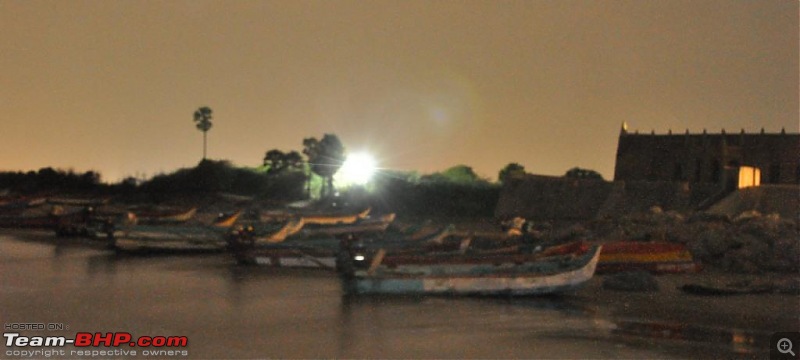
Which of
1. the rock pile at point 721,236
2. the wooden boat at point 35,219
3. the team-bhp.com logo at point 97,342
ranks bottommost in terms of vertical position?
the team-bhp.com logo at point 97,342

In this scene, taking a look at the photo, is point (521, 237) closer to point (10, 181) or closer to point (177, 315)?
point (177, 315)

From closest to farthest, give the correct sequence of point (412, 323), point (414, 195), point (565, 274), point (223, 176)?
1. point (412, 323)
2. point (565, 274)
3. point (414, 195)
4. point (223, 176)

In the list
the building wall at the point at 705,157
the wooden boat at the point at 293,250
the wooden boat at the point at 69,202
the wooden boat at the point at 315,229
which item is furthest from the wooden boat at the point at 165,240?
the wooden boat at the point at 69,202

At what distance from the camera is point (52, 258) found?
3850 cm

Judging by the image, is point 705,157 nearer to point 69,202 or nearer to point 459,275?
point 459,275

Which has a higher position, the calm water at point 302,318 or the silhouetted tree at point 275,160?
the silhouetted tree at point 275,160

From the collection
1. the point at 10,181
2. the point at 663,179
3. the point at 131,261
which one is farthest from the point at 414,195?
the point at 10,181

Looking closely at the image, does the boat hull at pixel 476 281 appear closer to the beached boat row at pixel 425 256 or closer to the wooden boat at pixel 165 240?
the beached boat row at pixel 425 256

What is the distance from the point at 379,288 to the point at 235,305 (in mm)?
3419

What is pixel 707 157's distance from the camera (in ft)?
162

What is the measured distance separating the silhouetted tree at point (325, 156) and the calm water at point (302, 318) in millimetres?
43781

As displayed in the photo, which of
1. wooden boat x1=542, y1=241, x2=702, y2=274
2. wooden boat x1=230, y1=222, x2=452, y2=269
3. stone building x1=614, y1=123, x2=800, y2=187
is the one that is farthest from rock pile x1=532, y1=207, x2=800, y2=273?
stone building x1=614, y1=123, x2=800, y2=187

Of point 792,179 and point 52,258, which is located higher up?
point 792,179

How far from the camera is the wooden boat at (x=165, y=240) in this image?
3931 cm
